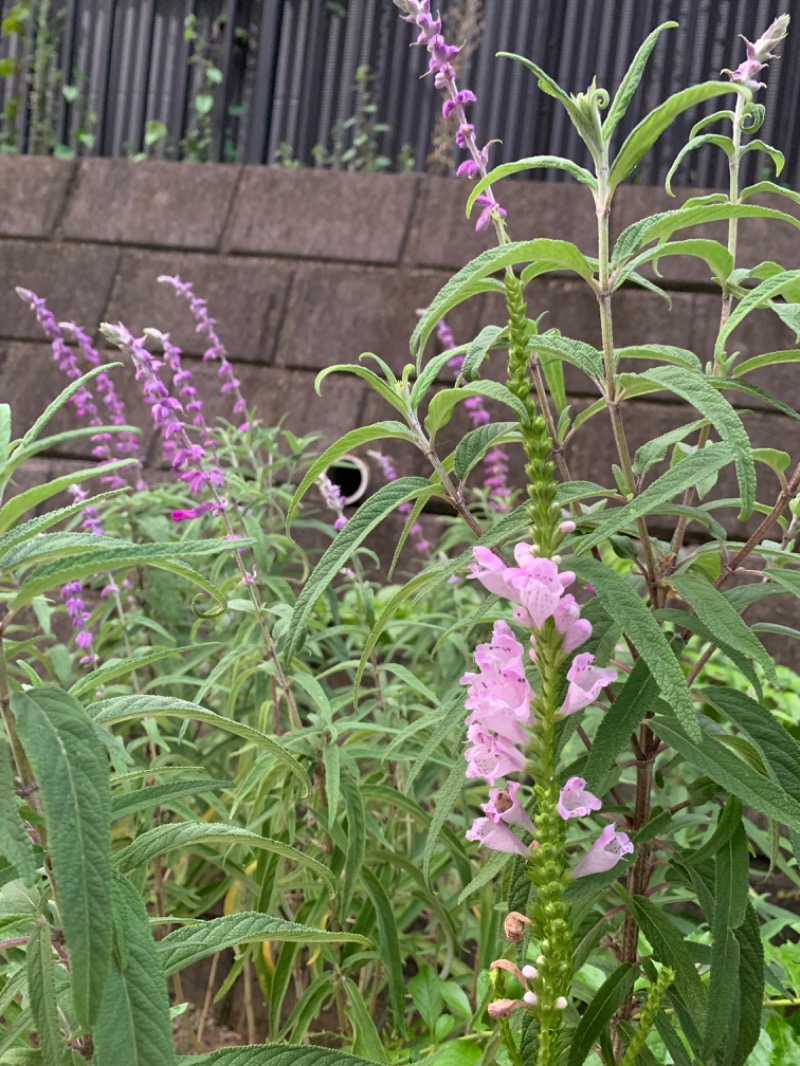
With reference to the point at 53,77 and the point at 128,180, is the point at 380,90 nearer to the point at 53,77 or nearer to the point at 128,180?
the point at 128,180

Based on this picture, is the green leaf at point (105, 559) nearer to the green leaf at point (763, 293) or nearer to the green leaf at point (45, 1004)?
the green leaf at point (45, 1004)

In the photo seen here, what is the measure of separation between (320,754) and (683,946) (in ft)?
2.01

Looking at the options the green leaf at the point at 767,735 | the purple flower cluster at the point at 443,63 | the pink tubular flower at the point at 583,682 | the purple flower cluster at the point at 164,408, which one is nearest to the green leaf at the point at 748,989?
the green leaf at the point at 767,735

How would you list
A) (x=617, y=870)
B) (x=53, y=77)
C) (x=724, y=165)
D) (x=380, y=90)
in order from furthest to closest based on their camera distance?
(x=53, y=77), (x=380, y=90), (x=724, y=165), (x=617, y=870)

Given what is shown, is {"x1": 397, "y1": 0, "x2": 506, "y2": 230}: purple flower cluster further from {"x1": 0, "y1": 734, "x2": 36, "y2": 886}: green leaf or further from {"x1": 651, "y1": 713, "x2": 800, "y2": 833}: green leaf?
{"x1": 0, "y1": 734, "x2": 36, "y2": 886}: green leaf

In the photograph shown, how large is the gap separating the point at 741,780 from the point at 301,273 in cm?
257

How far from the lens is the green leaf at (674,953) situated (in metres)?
0.95

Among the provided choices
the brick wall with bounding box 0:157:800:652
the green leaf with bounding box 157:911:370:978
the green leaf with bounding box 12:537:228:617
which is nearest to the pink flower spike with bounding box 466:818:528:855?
the green leaf with bounding box 157:911:370:978

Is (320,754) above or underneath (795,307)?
underneath

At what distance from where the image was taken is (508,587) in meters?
0.65

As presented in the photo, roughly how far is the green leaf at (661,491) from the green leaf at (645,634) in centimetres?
3

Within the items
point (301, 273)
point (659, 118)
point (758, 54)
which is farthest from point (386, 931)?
point (301, 273)

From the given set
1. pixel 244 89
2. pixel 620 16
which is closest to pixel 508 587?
pixel 620 16

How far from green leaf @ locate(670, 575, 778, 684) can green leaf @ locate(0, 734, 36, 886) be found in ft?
1.69
